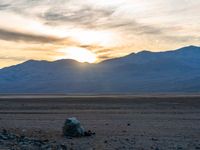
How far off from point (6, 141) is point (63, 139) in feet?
9.62

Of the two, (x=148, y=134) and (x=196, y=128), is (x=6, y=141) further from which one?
(x=196, y=128)

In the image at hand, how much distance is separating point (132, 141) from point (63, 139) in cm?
360

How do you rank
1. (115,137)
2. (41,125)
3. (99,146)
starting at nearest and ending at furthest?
1. (99,146)
2. (115,137)
3. (41,125)

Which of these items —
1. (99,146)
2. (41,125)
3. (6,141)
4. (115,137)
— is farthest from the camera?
(41,125)

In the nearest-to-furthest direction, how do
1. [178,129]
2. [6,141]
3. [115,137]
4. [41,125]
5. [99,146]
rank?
1. [99,146]
2. [6,141]
3. [115,137]
4. [178,129]
5. [41,125]

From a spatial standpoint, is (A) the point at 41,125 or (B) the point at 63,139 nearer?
(B) the point at 63,139

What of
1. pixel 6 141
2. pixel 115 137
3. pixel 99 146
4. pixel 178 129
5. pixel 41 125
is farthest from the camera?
pixel 41 125

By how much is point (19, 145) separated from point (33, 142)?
3.41 feet

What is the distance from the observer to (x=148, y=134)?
25.9 metres

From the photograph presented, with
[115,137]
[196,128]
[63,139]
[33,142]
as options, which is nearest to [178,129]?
[196,128]

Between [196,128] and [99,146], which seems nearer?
[99,146]

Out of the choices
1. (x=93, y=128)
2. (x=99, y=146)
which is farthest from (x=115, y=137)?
(x=93, y=128)

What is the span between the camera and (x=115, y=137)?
2472 cm

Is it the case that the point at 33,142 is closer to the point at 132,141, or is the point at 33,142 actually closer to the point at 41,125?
the point at 132,141
